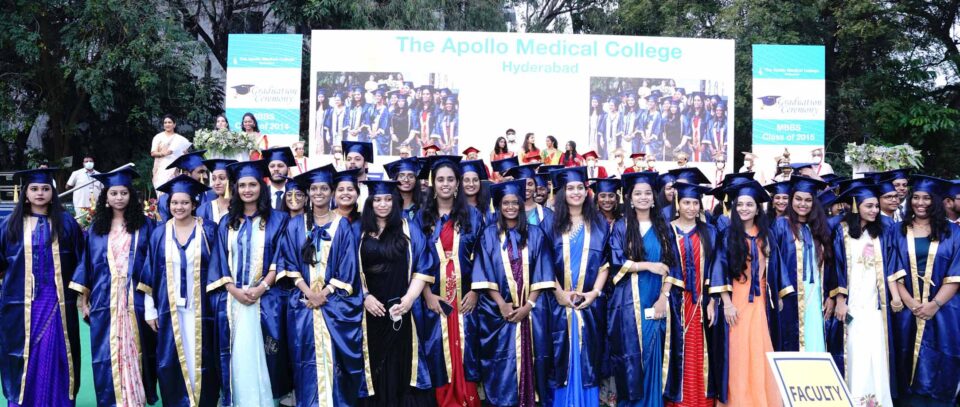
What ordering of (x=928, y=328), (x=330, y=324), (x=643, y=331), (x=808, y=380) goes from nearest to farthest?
(x=808, y=380) < (x=330, y=324) < (x=643, y=331) < (x=928, y=328)

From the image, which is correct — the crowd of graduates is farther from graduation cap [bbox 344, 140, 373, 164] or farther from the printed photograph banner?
the printed photograph banner

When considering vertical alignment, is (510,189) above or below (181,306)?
above

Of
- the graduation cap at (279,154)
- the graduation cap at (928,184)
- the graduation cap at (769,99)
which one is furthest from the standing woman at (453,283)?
the graduation cap at (769,99)

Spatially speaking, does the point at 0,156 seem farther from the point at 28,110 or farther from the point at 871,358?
the point at 871,358

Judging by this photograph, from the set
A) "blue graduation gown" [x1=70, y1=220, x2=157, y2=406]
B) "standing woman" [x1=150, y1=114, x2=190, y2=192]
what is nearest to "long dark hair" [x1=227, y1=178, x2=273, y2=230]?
"blue graduation gown" [x1=70, y1=220, x2=157, y2=406]

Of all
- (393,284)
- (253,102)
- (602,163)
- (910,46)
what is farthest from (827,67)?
(393,284)

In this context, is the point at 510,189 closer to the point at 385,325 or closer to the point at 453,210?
the point at 453,210

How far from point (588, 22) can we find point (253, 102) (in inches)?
509

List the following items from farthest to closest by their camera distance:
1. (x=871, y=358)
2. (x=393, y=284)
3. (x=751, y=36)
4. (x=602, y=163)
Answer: (x=751, y=36), (x=602, y=163), (x=871, y=358), (x=393, y=284)

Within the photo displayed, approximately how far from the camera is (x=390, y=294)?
578 centimetres

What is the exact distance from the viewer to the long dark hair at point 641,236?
239 inches

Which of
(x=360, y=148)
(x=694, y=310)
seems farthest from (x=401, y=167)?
(x=694, y=310)

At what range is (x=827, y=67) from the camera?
22.5m

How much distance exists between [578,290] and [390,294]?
4.49 ft
